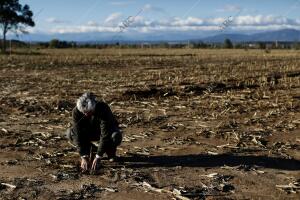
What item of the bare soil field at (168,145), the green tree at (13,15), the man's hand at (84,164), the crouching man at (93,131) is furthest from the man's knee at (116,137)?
the green tree at (13,15)

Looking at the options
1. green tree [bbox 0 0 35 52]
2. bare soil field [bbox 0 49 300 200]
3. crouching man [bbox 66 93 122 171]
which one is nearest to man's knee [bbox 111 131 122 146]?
crouching man [bbox 66 93 122 171]

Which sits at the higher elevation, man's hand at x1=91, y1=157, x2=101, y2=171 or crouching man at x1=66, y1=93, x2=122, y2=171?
crouching man at x1=66, y1=93, x2=122, y2=171

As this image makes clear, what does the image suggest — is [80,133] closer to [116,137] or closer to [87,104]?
[116,137]

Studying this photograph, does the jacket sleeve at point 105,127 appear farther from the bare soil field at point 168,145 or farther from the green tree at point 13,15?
the green tree at point 13,15

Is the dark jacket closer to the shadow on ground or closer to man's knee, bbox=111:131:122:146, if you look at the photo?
man's knee, bbox=111:131:122:146

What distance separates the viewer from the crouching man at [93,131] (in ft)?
26.8

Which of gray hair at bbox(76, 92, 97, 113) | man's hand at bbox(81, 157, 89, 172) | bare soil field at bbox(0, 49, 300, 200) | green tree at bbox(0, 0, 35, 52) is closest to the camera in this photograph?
bare soil field at bbox(0, 49, 300, 200)

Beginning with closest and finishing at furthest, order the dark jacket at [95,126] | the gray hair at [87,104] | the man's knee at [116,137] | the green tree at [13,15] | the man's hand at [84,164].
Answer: the gray hair at [87,104] < the man's hand at [84,164] < the dark jacket at [95,126] < the man's knee at [116,137] < the green tree at [13,15]

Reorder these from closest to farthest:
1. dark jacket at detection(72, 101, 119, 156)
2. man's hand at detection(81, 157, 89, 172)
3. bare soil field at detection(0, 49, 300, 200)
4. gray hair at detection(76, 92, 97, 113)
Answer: bare soil field at detection(0, 49, 300, 200) → gray hair at detection(76, 92, 97, 113) → man's hand at detection(81, 157, 89, 172) → dark jacket at detection(72, 101, 119, 156)

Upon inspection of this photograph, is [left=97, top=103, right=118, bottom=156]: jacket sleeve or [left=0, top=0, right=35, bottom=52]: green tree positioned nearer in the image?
[left=97, top=103, right=118, bottom=156]: jacket sleeve

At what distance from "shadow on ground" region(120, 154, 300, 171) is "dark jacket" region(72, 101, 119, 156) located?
1.95 feet

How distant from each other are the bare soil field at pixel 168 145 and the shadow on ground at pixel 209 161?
15 mm

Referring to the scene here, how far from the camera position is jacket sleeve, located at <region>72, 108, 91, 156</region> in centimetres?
836

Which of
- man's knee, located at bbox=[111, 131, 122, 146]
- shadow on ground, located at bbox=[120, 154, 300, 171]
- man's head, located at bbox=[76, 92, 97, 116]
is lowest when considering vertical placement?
shadow on ground, located at bbox=[120, 154, 300, 171]
